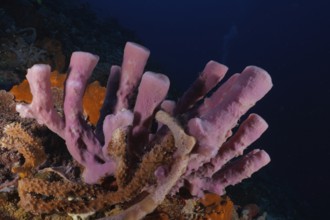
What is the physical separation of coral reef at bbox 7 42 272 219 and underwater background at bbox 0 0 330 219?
8.76 feet

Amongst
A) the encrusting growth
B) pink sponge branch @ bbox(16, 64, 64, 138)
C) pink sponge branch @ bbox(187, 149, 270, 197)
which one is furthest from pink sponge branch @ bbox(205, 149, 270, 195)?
the encrusting growth

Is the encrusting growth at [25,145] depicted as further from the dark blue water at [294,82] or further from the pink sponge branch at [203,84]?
the dark blue water at [294,82]

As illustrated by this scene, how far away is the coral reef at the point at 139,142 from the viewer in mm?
1616

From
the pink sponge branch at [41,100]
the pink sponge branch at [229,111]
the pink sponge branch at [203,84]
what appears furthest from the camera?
the pink sponge branch at [203,84]

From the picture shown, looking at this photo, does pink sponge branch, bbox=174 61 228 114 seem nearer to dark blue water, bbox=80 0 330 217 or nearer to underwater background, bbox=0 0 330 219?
underwater background, bbox=0 0 330 219

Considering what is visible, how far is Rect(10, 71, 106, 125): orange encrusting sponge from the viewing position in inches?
131

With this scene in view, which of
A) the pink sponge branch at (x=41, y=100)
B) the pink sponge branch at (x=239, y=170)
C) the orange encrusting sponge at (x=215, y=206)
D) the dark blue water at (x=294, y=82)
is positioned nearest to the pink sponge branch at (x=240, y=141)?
the pink sponge branch at (x=239, y=170)

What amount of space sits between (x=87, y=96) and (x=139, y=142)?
6.01ft

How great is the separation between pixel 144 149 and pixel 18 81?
10.4ft

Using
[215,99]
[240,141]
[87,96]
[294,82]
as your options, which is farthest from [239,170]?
[294,82]

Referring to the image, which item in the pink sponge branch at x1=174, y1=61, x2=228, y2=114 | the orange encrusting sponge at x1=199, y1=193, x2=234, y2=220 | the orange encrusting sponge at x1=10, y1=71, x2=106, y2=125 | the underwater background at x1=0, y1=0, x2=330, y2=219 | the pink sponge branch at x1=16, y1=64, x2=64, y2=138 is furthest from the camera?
the underwater background at x1=0, y1=0, x2=330, y2=219

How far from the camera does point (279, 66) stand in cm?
3056

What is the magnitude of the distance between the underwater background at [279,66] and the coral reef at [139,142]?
2670 mm


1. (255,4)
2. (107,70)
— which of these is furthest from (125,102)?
(255,4)
